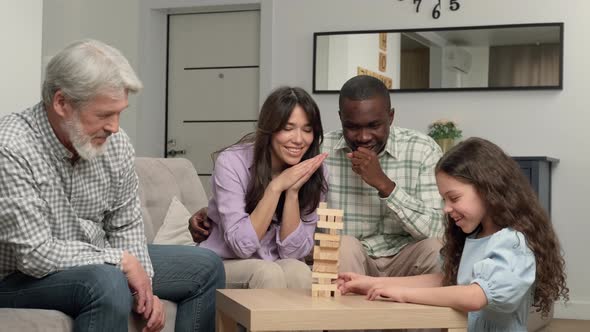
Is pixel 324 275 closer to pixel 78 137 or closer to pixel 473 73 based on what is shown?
pixel 78 137

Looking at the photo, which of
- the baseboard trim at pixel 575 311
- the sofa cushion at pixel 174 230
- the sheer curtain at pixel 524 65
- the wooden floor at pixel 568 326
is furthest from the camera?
the sheer curtain at pixel 524 65

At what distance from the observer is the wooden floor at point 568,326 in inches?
186

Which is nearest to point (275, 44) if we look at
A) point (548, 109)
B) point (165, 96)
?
point (165, 96)

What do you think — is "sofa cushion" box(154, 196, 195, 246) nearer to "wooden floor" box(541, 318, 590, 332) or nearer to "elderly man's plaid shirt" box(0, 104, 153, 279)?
"elderly man's plaid shirt" box(0, 104, 153, 279)

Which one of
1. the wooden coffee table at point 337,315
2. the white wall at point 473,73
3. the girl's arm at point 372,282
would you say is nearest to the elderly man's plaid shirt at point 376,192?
the girl's arm at point 372,282

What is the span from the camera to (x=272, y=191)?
277cm

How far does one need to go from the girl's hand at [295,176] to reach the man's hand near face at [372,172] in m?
0.14

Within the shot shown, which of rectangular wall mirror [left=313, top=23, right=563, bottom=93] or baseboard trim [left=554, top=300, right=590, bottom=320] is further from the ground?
rectangular wall mirror [left=313, top=23, right=563, bottom=93]

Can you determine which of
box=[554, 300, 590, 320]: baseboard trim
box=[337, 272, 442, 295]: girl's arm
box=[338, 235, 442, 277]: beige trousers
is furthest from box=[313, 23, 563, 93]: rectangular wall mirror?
box=[337, 272, 442, 295]: girl's arm

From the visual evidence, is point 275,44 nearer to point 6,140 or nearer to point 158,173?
point 158,173

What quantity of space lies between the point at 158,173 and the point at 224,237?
0.69 m

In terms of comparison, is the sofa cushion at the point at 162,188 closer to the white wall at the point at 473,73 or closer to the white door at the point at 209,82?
the white wall at the point at 473,73

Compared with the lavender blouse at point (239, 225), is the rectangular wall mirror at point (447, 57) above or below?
above

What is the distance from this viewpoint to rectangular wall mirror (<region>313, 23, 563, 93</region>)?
558 centimetres
